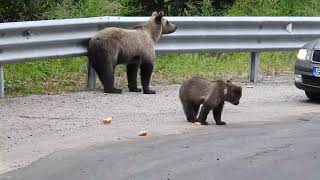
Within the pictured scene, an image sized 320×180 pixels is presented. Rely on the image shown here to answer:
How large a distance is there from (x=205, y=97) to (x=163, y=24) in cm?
304

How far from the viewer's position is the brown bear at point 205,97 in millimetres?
9172

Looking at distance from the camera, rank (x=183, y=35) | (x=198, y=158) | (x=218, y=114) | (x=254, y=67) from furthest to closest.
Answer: (x=254, y=67) < (x=183, y=35) < (x=218, y=114) < (x=198, y=158)

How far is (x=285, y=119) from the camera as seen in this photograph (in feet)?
31.3

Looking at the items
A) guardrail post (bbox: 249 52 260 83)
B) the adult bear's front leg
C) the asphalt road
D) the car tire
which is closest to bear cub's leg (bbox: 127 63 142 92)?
the adult bear's front leg

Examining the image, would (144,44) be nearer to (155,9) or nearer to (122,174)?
(122,174)

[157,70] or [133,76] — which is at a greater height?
[133,76]

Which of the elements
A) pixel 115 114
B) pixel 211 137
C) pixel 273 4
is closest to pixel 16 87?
pixel 115 114

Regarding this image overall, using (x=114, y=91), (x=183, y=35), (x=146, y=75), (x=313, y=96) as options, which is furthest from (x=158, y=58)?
(x=313, y=96)

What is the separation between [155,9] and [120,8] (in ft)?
7.36

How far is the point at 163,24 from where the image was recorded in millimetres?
12094

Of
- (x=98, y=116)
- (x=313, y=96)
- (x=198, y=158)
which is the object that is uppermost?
(x=198, y=158)

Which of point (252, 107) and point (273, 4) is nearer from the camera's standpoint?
point (252, 107)

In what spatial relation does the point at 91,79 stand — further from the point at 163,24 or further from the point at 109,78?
the point at 163,24

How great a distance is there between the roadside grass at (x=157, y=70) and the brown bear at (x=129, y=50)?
0.58 metres
